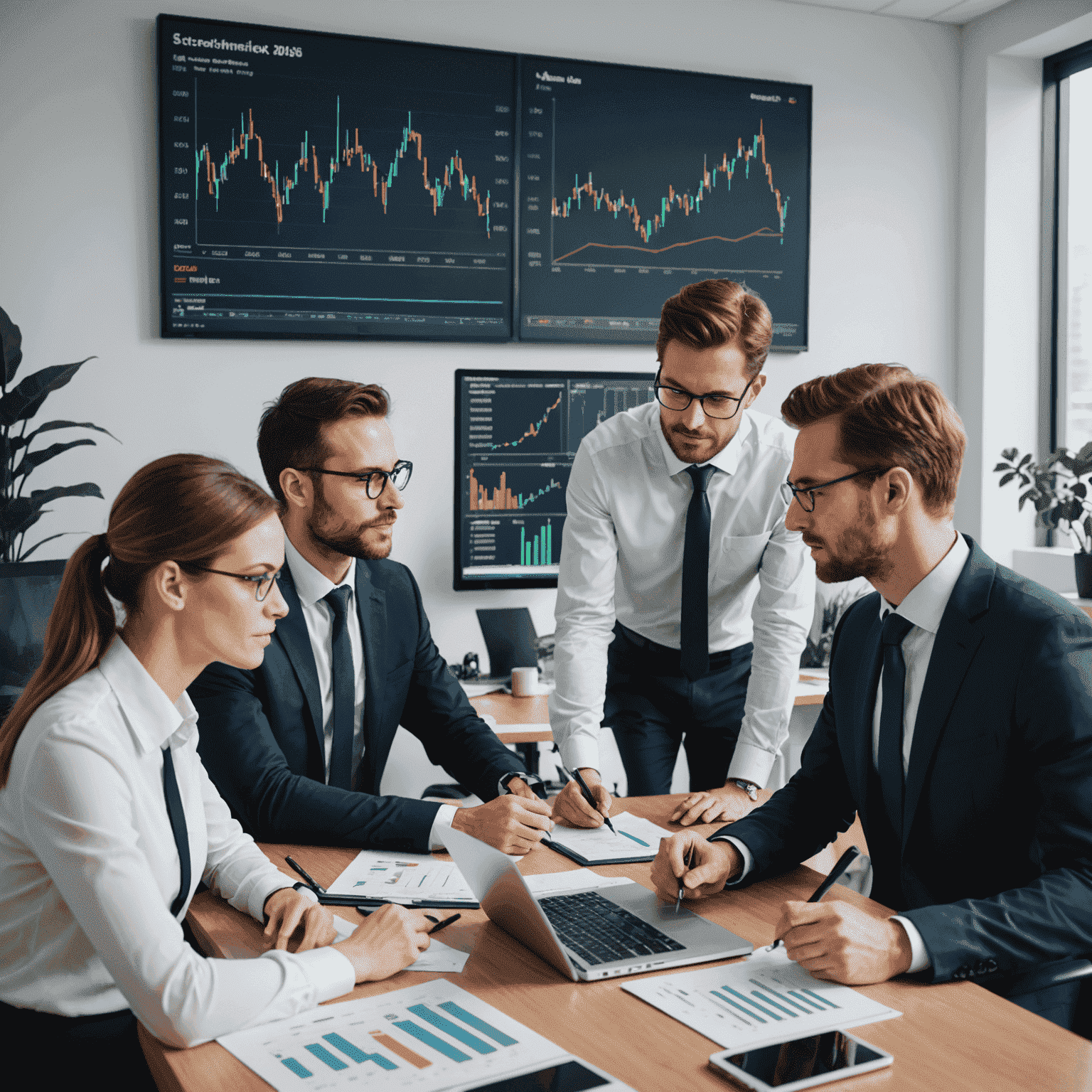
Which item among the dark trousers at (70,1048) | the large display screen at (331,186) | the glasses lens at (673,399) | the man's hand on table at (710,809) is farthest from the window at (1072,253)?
the dark trousers at (70,1048)

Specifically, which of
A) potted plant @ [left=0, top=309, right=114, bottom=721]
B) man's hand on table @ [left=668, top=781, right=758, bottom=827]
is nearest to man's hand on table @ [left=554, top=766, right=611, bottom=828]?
man's hand on table @ [left=668, top=781, right=758, bottom=827]

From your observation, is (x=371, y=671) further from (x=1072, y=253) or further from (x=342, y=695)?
(x=1072, y=253)

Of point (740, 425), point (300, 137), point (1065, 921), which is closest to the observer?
point (1065, 921)

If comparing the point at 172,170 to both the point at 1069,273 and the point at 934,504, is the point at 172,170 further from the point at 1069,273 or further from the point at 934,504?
the point at 1069,273

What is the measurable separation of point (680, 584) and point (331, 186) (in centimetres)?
184

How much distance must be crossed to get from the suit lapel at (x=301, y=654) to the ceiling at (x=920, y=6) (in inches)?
124

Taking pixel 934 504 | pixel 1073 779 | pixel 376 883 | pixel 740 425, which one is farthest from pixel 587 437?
pixel 1073 779

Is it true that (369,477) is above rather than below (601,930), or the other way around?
above

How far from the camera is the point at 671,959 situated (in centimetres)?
126

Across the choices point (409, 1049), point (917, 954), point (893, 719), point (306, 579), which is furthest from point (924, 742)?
point (306, 579)

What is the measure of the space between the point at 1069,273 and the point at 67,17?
3.55m

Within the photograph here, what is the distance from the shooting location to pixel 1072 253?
417 cm

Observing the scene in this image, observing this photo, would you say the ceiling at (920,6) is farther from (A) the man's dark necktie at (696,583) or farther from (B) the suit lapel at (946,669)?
(B) the suit lapel at (946,669)

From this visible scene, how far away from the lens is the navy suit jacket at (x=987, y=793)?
1260 millimetres
